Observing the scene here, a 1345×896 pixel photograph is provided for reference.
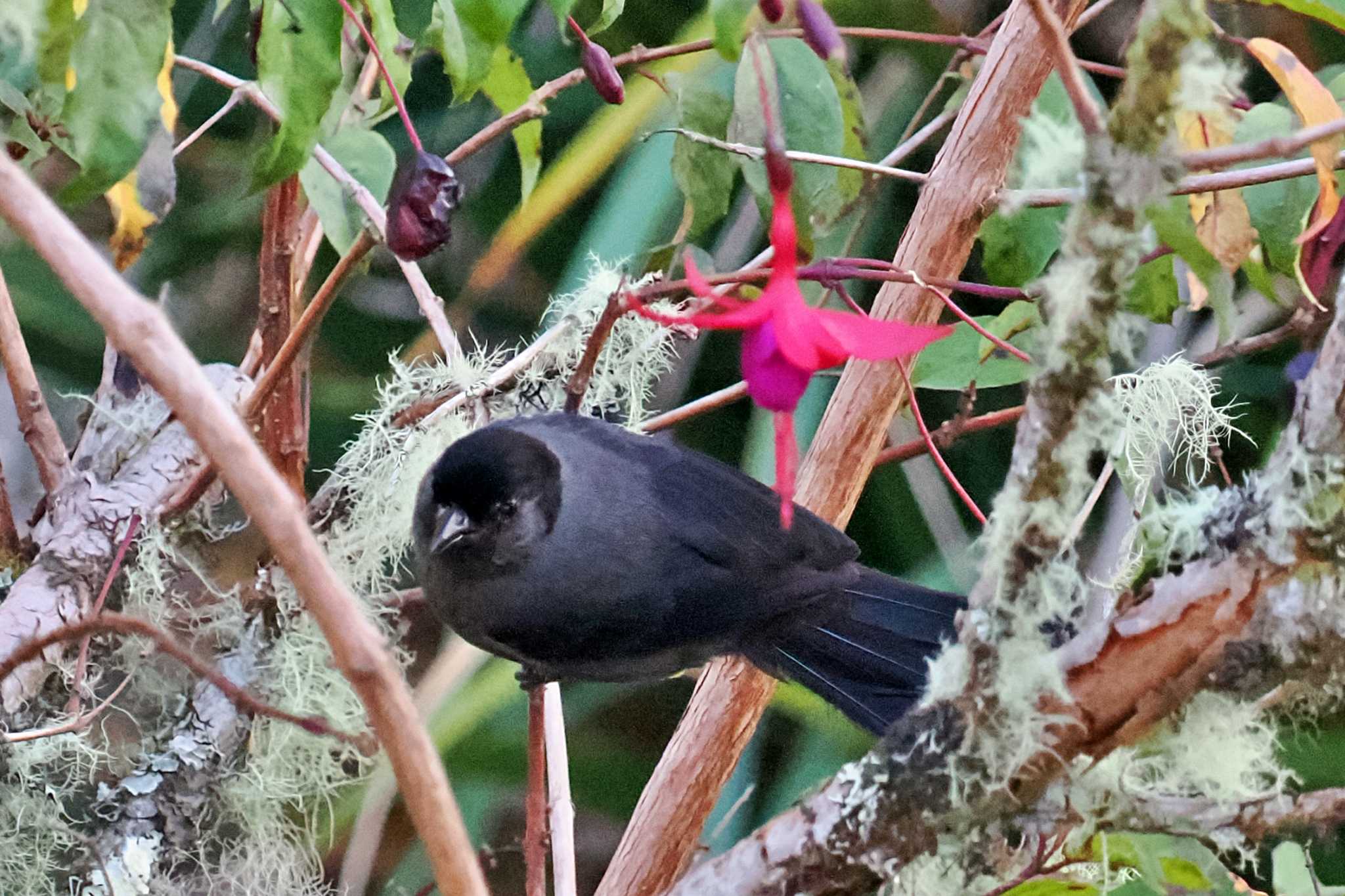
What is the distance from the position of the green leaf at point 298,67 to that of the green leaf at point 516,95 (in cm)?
28

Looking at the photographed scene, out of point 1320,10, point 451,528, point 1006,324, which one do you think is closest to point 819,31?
point 1320,10

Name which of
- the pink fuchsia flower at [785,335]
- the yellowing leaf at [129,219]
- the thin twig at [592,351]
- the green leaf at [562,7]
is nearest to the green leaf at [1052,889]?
the pink fuchsia flower at [785,335]

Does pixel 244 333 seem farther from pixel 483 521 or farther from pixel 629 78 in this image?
pixel 483 521

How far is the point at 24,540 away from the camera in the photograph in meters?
1.12

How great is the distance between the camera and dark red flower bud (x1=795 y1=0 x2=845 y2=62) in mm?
525

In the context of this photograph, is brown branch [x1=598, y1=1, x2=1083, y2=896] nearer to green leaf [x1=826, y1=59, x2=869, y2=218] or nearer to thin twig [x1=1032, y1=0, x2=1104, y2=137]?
green leaf [x1=826, y1=59, x2=869, y2=218]

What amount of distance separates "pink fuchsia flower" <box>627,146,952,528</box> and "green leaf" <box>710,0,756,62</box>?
134mm

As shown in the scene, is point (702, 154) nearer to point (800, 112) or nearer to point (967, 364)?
point (800, 112)

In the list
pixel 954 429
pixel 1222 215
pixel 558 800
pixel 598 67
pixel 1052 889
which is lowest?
pixel 558 800

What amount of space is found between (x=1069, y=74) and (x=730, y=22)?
22cm

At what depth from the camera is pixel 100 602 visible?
95 cm

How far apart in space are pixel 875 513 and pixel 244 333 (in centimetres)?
96

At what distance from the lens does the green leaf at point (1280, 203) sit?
761 millimetres

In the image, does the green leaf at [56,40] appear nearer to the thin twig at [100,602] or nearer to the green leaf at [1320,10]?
the thin twig at [100,602]
